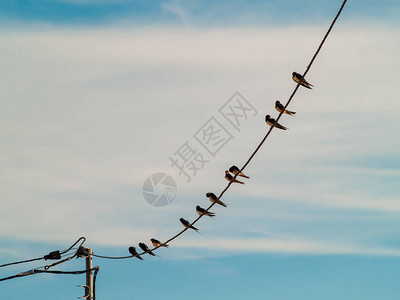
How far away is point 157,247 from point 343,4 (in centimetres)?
958

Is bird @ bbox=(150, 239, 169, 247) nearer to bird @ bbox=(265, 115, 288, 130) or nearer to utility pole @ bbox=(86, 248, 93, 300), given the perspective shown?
utility pole @ bbox=(86, 248, 93, 300)

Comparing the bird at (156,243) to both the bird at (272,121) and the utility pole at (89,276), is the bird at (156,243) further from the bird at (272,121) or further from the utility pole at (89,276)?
the bird at (272,121)

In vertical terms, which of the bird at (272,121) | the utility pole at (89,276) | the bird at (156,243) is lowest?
the utility pole at (89,276)

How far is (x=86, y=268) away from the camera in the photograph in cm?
1578

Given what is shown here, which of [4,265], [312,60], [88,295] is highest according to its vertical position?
[312,60]

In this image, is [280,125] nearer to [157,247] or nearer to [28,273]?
[157,247]

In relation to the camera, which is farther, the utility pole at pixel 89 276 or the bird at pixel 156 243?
the bird at pixel 156 243

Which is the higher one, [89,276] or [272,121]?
[272,121]

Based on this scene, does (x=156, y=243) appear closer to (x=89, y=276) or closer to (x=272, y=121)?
(x=89, y=276)

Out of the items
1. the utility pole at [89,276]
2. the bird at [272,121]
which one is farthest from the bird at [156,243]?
the bird at [272,121]

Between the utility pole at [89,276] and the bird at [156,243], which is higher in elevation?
the bird at [156,243]

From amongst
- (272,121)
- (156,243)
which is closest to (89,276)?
(156,243)

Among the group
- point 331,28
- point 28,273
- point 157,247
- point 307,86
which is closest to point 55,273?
point 28,273

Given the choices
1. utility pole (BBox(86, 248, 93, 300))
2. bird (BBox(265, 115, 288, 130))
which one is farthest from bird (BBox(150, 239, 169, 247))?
bird (BBox(265, 115, 288, 130))
